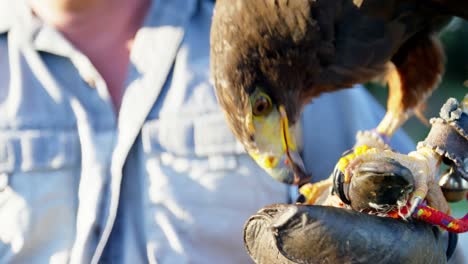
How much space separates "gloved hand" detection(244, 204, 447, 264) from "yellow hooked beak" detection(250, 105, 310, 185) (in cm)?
20

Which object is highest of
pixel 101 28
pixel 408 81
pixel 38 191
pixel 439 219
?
pixel 101 28

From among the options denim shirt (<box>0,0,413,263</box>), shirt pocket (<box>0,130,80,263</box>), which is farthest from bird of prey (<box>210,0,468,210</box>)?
shirt pocket (<box>0,130,80,263</box>)

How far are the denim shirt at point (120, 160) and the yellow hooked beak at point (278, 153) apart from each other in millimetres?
132

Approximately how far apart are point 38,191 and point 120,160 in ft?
0.67

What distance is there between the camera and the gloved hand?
1316 millimetres

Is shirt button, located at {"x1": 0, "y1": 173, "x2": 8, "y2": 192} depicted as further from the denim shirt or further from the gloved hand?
the gloved hand

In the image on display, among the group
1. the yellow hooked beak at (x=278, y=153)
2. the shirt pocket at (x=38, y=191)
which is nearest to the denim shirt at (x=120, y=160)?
the shirt pocket at (x=38, y=191)

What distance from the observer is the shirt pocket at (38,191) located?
1628 millimetres

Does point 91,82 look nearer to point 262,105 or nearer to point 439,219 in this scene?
point 262,105

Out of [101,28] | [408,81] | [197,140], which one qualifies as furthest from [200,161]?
[408,81]

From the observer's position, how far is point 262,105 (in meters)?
1.61

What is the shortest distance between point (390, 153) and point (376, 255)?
0.25 meters

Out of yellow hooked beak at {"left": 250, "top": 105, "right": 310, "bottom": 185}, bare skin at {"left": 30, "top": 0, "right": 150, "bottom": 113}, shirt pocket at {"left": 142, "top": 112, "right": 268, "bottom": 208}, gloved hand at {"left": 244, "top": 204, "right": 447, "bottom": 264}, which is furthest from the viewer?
bare skin at {"left": 30, "top": 0, "right": 150, "bottom": 113}

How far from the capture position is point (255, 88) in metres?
1.60
